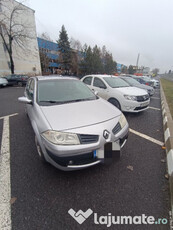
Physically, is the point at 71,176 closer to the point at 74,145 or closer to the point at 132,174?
the point at 74,145

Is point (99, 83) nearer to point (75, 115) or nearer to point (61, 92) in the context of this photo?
point (61, 92)

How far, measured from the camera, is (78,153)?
158 centimetres

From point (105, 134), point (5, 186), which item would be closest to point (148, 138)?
point (105, 134)

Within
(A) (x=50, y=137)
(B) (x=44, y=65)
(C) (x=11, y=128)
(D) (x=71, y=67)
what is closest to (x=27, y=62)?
(B) (x=44, y=65)

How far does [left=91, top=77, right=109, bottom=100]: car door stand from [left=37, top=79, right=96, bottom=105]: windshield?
70.3 inches

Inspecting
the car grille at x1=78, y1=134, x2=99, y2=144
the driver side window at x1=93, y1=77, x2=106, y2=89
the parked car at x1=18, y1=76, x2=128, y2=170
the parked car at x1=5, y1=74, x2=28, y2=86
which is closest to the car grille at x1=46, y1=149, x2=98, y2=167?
the parked car at x1=18, y1=76, x2=128, y2=170

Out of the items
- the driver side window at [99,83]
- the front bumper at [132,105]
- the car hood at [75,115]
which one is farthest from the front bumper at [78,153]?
the driver side window at [99,83]

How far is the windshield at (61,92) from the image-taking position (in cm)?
241

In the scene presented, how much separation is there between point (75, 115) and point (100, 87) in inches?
128

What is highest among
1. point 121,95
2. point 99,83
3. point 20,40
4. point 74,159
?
point 20,40

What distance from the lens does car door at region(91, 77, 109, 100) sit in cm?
472

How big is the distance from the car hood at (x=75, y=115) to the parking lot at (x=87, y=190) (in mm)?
798

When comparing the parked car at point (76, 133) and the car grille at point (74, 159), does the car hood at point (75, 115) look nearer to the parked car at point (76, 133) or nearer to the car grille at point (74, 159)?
the parked car at point (76, 133)

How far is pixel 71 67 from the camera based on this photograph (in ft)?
98.9
